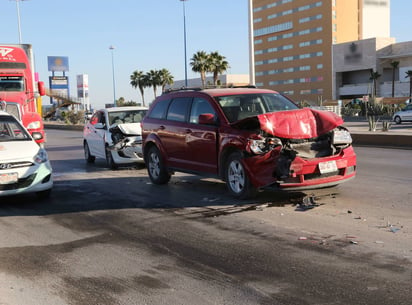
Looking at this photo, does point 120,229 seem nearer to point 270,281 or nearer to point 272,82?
point 270,281

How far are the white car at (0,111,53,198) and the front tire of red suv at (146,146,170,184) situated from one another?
2219mm

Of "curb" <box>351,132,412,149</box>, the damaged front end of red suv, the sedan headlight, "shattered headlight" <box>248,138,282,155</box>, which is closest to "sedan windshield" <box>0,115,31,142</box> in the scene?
the sedan headlight

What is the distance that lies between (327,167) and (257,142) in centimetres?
111

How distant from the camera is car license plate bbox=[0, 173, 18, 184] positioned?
7.87 meters

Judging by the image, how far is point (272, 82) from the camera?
385 ft

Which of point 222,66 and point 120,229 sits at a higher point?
point 222,66

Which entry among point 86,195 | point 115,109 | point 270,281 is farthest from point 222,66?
point 270,281

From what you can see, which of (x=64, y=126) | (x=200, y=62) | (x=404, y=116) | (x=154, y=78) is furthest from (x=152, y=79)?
(x=404, y=116)

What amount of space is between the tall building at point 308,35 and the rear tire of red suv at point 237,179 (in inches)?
3712

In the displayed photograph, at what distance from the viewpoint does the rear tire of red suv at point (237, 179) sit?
7.55 metres

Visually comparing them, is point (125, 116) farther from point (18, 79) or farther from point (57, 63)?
point (57, 63)

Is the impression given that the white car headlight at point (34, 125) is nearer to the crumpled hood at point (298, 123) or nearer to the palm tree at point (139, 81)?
the crumpled hood at point (298, 123)

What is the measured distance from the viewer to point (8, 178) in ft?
25.9

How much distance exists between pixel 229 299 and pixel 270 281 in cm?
53
